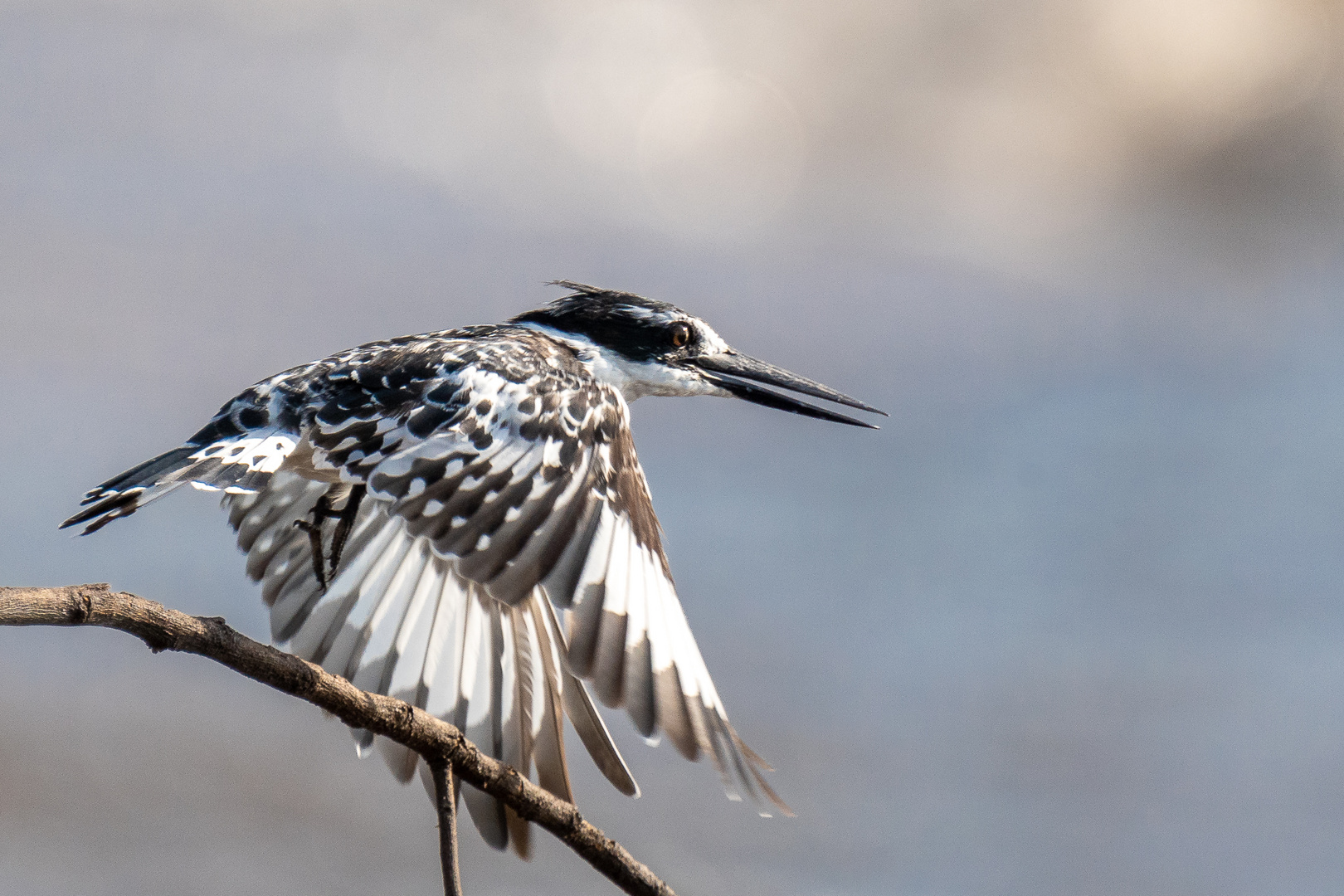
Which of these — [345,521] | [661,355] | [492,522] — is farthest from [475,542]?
[661,355]

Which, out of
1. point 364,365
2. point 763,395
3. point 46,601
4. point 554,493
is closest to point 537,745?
point 554,493

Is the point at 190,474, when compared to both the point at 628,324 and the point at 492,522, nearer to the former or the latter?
the point at 492,522

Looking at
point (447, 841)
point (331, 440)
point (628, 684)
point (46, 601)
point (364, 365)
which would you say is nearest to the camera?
point (46, 601)

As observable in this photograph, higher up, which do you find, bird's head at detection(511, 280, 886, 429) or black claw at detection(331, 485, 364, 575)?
bird's head at detection(511, 280, 886, 429)

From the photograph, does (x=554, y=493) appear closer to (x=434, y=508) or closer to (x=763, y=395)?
(x=434, y=508)

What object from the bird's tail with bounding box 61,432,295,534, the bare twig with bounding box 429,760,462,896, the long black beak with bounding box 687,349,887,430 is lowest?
the bare twig with bounding box 429,760,462,896

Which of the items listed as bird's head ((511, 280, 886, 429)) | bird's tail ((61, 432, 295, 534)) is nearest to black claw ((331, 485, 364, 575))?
bird's tail ((61, 432, 295, 534))

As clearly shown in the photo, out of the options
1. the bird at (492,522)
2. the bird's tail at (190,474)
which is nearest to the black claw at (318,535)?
the bird at (492,522)

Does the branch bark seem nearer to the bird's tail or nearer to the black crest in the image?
the bird's tail
